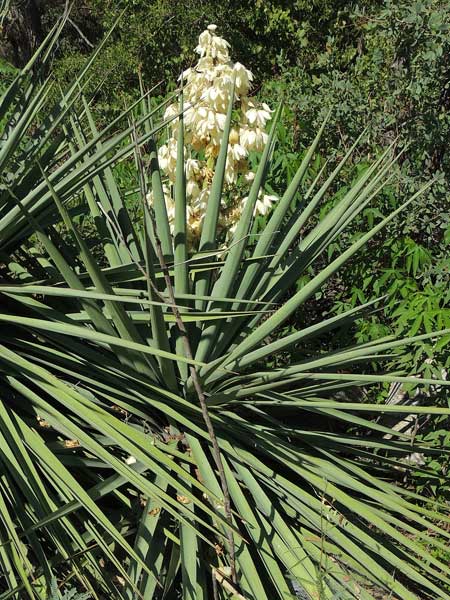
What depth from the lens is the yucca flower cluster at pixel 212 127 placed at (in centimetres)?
321

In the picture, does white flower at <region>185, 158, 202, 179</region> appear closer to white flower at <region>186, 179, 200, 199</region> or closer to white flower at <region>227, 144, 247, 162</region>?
white flower at <region>186, 179, 200, 199</region>

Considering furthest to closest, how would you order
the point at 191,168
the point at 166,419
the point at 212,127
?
1. the point at 191,168
2. the point at 212,127
3. the point at 166,419

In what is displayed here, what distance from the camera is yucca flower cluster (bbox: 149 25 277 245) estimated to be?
126 inches

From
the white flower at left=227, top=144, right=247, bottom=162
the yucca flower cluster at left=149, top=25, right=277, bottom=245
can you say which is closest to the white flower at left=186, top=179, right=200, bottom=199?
the yucca flower cluster at left=149, top=25, right=277, bottom=245

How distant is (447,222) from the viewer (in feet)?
14.0

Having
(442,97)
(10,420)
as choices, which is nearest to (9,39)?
(442,97)

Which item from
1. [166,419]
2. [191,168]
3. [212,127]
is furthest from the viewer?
[191,168]

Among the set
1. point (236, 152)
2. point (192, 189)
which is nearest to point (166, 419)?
point (192, 189)

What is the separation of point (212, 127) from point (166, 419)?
44.3 inches

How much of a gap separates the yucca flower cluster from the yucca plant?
154 mm

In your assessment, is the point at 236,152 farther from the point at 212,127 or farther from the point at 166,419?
the point at 166,419

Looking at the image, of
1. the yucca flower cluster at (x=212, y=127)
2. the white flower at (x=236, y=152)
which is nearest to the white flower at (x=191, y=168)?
the yucca flower cluster at (x=212, y=127)

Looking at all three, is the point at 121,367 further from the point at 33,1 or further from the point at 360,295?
the point at 33,1

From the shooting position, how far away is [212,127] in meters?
3.21
